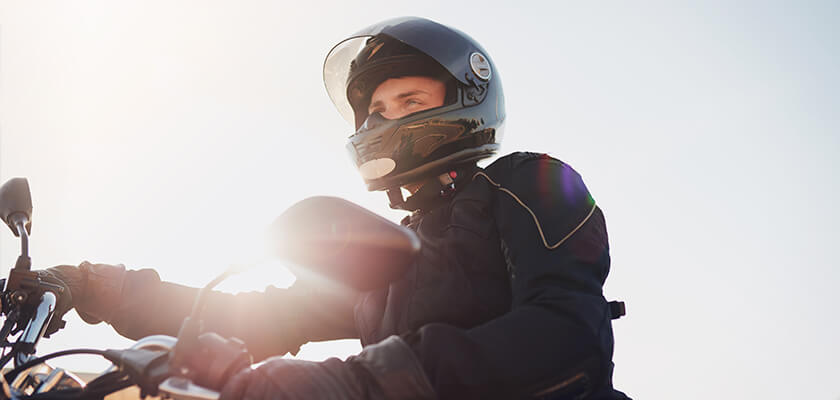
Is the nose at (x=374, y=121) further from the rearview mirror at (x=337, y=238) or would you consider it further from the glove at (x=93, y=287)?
the rearview mirror at (x=337, y=238)

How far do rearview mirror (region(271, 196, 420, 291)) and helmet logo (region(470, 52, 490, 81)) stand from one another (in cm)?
178

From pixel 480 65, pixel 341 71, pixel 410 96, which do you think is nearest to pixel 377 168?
pixel 410 96

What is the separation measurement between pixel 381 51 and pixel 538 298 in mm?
1701

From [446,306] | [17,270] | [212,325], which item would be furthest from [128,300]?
[446,306]

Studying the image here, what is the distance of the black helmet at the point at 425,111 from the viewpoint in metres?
2.36

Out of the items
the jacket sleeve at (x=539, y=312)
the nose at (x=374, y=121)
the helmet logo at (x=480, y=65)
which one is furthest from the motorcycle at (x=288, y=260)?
the helmet logo at (x=480, y=65)

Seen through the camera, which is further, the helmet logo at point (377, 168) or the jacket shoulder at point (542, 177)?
the helmet logo at point (377, 168)

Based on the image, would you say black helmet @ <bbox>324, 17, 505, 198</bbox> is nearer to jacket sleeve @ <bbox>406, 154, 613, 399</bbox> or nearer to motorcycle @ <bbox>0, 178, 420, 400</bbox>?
jacket sleeve @ <bbox>406, 154, 613, 399</bbox>

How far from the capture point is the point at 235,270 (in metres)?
1.00

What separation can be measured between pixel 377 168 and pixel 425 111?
33cm

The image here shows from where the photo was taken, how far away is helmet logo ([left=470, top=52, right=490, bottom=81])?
8.47 feet

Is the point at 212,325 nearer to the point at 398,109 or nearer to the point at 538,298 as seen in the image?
the point at 398,109

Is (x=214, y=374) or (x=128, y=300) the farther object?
(x=128, y=300)

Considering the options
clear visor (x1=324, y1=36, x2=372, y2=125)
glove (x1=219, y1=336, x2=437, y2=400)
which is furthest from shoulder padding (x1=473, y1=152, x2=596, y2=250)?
clear visor (x1=324, y1=36, x2=372, y2=125)
